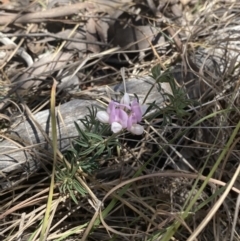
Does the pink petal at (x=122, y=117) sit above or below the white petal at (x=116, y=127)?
above

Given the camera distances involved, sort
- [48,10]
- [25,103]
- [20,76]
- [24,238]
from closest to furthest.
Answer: [24,238]
[25,103]
[20,76]
[48,10]

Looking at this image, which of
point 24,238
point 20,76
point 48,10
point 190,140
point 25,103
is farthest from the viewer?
point 48,10

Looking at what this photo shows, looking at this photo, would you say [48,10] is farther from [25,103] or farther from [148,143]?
[148,143]

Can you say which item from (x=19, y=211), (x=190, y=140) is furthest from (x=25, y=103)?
(x=190, y=140)

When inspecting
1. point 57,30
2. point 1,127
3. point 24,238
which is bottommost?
point 24,238

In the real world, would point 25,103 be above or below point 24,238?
above

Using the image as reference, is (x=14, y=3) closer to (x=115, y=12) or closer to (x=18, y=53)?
(x=18, y=53)

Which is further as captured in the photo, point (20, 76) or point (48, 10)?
point (48, 10)

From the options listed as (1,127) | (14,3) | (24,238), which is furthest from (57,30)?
(24,238)

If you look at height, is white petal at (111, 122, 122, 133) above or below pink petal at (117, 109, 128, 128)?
below
